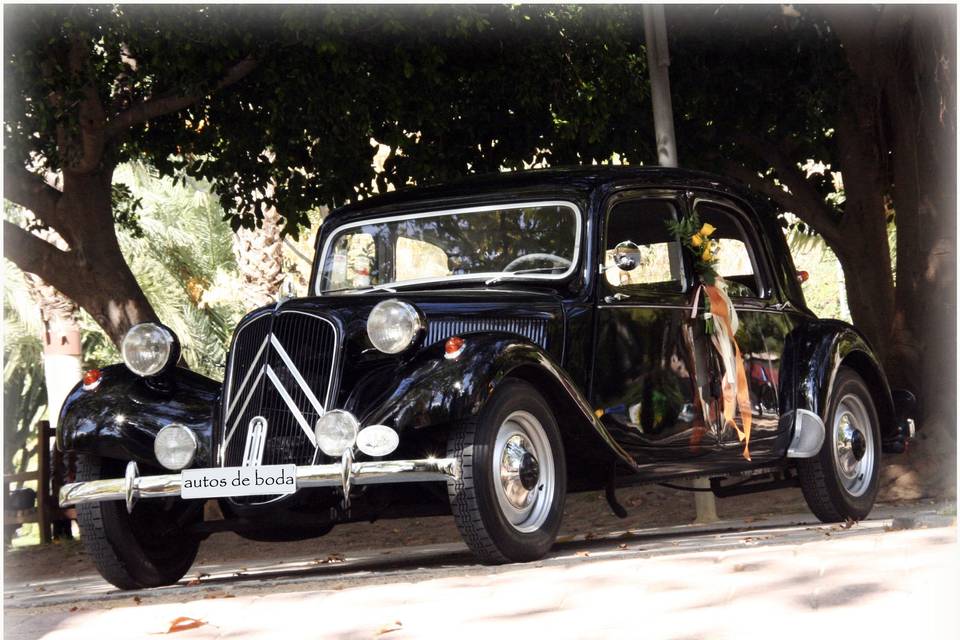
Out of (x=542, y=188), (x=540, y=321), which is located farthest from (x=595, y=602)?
(x=542, y=188)

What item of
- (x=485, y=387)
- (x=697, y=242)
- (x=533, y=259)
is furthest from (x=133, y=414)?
(x=697, y=242)

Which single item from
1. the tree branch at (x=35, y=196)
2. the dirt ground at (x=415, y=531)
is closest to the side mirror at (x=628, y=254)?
the dirt ground at (x=415, y=531)

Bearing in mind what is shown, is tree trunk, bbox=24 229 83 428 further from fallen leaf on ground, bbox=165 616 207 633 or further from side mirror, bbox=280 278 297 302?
fallen leaf on ground, bbox=165 616 207 633

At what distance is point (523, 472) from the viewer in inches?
233

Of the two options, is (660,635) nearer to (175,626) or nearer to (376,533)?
(175,626)

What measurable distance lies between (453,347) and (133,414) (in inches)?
66.0

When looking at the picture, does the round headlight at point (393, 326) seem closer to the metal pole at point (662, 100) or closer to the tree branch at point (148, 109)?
the metal pole at point (662, 100)

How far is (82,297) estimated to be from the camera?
11961 millimetres

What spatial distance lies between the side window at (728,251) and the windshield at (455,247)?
3.78 ft

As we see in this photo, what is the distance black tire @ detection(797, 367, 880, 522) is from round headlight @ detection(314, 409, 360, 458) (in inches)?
144

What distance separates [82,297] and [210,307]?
1328 cm

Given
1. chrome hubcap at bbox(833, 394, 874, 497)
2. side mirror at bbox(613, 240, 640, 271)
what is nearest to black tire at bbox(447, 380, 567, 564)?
side mirror at bbox(613, 240, 640, 271)

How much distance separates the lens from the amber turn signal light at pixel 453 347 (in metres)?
5.78

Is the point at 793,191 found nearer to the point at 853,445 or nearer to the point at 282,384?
the point at 853,445
